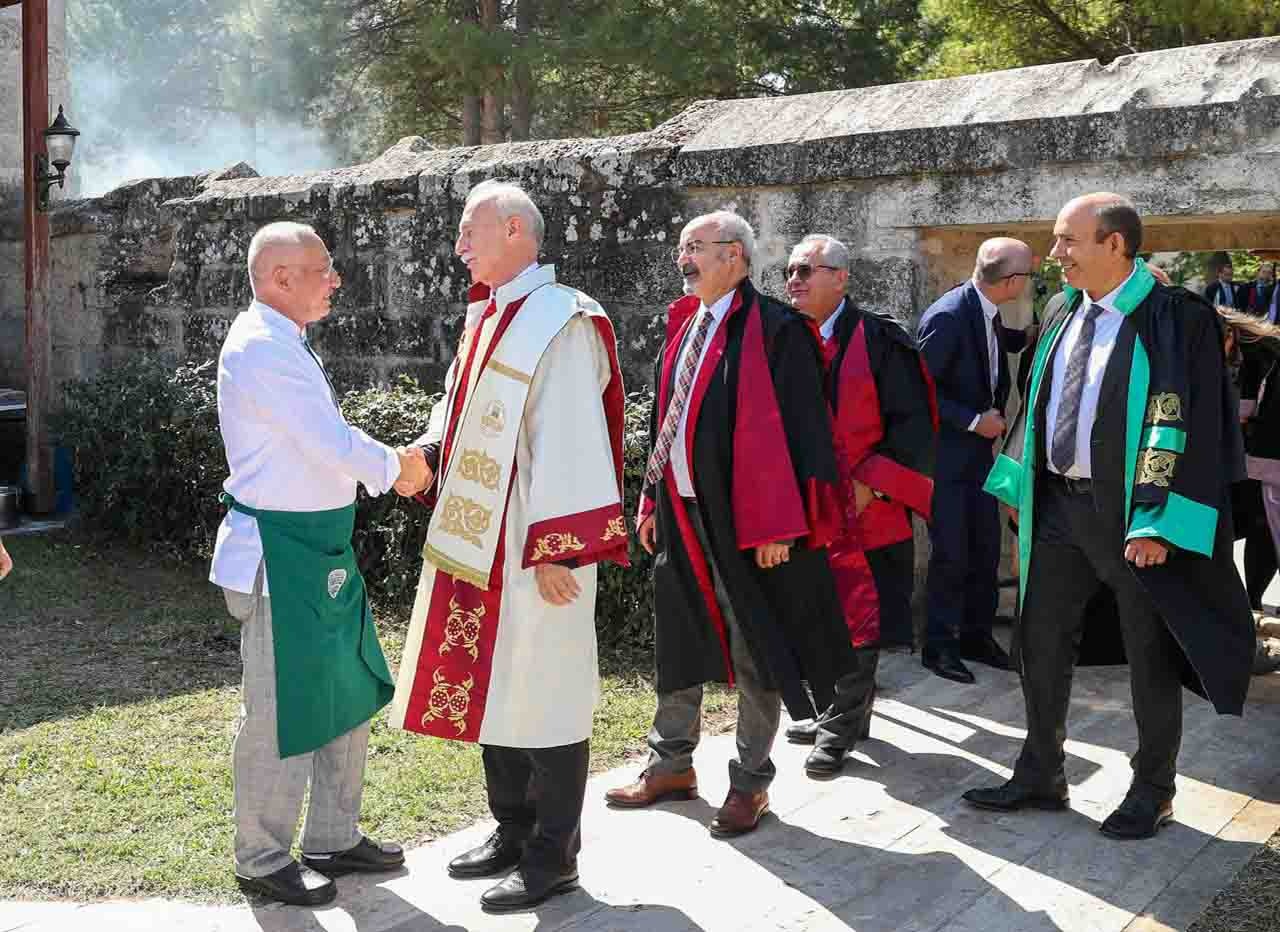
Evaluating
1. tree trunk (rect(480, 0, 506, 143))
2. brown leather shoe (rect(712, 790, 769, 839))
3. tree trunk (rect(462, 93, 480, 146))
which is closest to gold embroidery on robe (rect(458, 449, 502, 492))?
brown leather shoe (rect(712, 790, 769, 839))

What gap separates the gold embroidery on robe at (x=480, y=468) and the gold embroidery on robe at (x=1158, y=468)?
174 centimetres

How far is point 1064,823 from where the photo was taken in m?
4.26

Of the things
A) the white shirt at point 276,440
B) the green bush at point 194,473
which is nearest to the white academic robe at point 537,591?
the white shirt at point 276,440

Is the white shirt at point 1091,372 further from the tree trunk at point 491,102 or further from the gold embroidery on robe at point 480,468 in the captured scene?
the tree trunk at point 491,102

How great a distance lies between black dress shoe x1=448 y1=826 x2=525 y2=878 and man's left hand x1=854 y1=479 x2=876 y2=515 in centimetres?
172

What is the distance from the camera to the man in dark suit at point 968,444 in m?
5.84

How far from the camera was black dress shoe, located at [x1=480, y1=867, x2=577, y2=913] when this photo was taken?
12.0 feet

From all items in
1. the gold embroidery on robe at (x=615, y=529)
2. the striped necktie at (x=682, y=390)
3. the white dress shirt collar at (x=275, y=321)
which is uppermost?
the white dress shirt collar at (x=275, y=321)

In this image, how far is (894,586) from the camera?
525 cm

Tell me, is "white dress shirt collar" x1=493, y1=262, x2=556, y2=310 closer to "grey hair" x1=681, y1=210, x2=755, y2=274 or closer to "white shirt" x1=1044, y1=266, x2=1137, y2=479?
"grey hair" x1=681, y1=210, x2=755, y2=274

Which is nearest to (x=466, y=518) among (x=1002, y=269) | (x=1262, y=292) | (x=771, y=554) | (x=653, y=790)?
(x=771, y=554)

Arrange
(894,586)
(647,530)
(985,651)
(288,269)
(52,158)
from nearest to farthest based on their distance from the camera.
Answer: (288,269) < (647,530) < (894,586) < (985,651) < (52,158)

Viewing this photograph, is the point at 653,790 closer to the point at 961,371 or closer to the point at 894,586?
the point at 894,586

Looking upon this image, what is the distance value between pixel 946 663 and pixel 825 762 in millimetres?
1299
